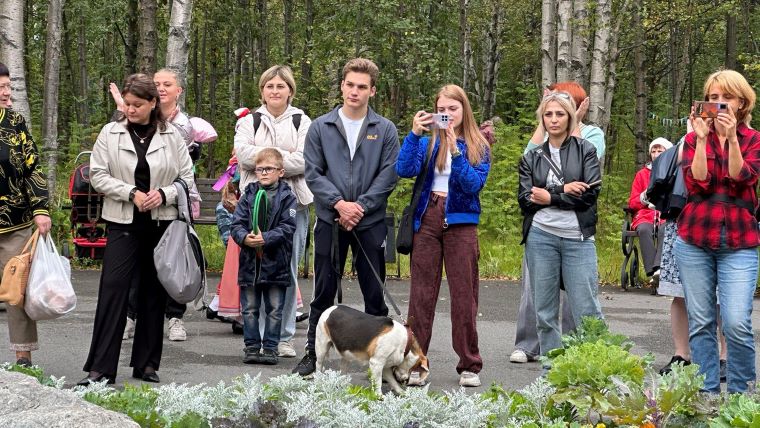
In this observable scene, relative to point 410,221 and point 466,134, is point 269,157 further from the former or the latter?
point 466,134

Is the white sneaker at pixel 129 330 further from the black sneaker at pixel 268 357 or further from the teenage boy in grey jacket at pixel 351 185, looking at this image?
the teenage boy in grey jacket at pixel 351 185

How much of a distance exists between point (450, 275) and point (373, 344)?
3.19 feet

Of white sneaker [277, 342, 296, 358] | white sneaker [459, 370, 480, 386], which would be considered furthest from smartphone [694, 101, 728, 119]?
white sneaker [277, 342, 296, 358]

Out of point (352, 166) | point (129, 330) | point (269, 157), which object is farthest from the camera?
point (129, 330)

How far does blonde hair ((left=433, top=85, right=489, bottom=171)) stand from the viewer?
7.64 metres

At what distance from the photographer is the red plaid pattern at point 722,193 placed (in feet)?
20.8

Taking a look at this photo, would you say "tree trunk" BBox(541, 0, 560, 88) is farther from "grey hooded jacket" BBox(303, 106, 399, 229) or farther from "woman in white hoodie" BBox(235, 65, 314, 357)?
"grey hooded jacket" BBox(303, 106, 399, 229)

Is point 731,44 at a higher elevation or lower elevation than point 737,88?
higher

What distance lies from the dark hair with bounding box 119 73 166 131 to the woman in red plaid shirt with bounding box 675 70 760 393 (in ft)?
11.8

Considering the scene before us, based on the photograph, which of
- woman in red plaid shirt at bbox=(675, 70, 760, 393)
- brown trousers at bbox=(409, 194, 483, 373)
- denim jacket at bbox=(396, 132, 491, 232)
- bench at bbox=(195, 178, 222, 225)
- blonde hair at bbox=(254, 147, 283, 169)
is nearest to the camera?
woman in red plaid shirt at bbox=(675, 70, 760, 393)

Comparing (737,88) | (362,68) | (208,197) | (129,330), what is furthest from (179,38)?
(737,88)

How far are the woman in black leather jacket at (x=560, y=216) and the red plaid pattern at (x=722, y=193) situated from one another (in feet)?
3.31

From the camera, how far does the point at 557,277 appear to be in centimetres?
757

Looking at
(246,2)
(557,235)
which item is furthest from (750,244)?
(246,2)
